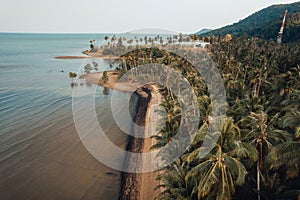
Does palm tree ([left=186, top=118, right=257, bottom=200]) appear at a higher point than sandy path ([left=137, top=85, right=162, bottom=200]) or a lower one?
higher

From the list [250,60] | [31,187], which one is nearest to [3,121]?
[31,187]

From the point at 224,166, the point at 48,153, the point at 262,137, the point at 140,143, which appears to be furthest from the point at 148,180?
the point at 48,153

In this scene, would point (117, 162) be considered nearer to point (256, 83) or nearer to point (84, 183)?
point (84, 183)

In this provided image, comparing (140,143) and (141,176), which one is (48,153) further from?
(141,176)

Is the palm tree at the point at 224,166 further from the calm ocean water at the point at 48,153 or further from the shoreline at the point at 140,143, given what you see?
the calm ocean water at the point at 48,153

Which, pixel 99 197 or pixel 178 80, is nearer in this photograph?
pixel 99 197

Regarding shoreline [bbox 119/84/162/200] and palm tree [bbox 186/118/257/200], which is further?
shoreline [bbox 119/84/162/200]

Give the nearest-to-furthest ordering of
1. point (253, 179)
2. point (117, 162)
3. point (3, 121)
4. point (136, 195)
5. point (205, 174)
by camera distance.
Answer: point (205, 174), point (253, 179), point (136, 195), point (117, 162), point (3, 121)

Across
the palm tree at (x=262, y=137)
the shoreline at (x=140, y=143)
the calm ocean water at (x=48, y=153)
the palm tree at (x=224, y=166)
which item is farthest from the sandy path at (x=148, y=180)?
the palm tree at (x=262, y=137)

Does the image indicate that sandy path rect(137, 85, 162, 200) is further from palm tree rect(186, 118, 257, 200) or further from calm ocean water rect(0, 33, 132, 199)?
palm tree rect(186, 118, 257, 200)

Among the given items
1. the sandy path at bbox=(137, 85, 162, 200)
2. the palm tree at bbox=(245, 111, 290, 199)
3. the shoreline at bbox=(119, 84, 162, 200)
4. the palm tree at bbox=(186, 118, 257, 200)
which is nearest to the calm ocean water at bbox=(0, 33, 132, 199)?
the shoreline at bbox=(119, 84, 162, 200)

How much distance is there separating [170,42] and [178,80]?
3627 inches

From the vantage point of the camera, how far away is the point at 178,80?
43.0 meters

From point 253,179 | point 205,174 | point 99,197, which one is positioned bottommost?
point 99,197
